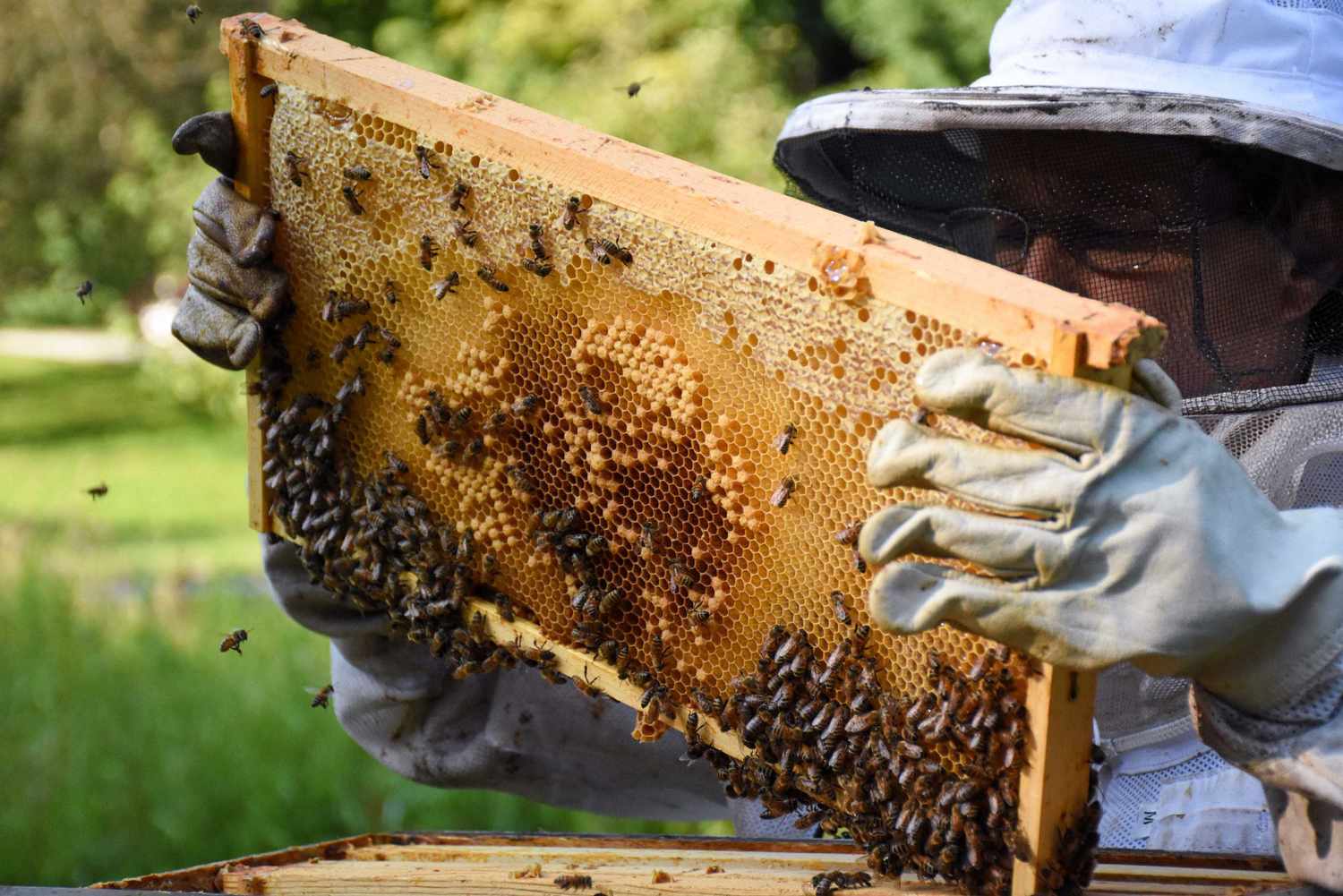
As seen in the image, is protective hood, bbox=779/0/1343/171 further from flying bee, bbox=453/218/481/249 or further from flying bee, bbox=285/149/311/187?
flying bee, bbox=285/149/311/187

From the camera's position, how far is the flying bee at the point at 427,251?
9.16ft

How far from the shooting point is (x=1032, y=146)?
3.24 m

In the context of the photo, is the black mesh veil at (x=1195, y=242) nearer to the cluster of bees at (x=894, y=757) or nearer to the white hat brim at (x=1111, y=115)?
the white hat brim at (x=1111, y=115)

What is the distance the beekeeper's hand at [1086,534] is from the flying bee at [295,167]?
5.09ft

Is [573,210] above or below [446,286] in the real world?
above

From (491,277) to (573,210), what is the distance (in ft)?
0.88

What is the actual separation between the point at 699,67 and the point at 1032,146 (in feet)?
30.7

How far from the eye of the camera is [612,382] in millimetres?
2604

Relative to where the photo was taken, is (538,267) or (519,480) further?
(519,480)

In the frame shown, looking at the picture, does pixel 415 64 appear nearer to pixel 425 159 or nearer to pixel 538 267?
pixel 425 159

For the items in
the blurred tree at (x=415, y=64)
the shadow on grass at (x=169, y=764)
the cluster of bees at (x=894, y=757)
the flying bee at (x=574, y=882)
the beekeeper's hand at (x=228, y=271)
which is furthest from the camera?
the blurred tree at (x=415, y=64)

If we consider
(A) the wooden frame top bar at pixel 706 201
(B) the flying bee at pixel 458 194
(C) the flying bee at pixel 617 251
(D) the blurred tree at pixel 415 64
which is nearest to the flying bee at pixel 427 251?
(B) the flying bee at pixel 458 194

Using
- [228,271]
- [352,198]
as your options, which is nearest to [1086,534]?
[352,198]

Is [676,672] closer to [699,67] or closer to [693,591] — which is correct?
[693,591]
